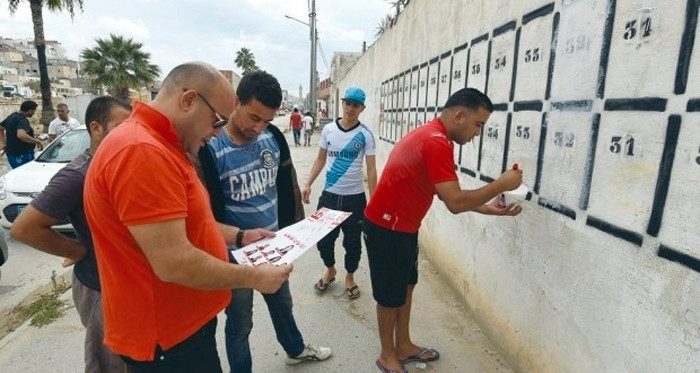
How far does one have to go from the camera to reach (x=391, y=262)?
2.46 metres

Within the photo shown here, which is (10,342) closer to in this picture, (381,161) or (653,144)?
(653,144)

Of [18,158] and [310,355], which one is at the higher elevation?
[18,158]

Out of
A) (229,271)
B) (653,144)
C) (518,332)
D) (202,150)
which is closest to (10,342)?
(202,150)

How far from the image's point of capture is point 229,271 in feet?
4.26

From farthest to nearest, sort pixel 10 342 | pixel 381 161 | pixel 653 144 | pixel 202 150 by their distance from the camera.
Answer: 1. pixel 381 161
2. pixel 10 342
3. pixel 202 150
4. pixel 653 144

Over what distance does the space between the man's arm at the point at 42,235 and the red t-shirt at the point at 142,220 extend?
0.60 m

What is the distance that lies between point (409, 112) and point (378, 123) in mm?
2504

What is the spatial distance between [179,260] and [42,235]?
102cm

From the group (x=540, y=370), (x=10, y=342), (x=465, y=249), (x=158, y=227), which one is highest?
(x=158, y=227)

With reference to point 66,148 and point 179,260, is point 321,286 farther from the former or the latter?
point 66,148

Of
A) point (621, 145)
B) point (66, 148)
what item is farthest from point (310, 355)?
point (66, 148)

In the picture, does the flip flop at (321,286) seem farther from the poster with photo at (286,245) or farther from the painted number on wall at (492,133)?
the painted number on wall at (492,133)

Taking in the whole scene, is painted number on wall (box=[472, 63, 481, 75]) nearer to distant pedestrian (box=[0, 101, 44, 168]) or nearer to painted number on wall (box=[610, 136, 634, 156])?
painted number on wall (box=[610, 136, 634, 156])

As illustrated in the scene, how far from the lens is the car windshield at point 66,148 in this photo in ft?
18.3
